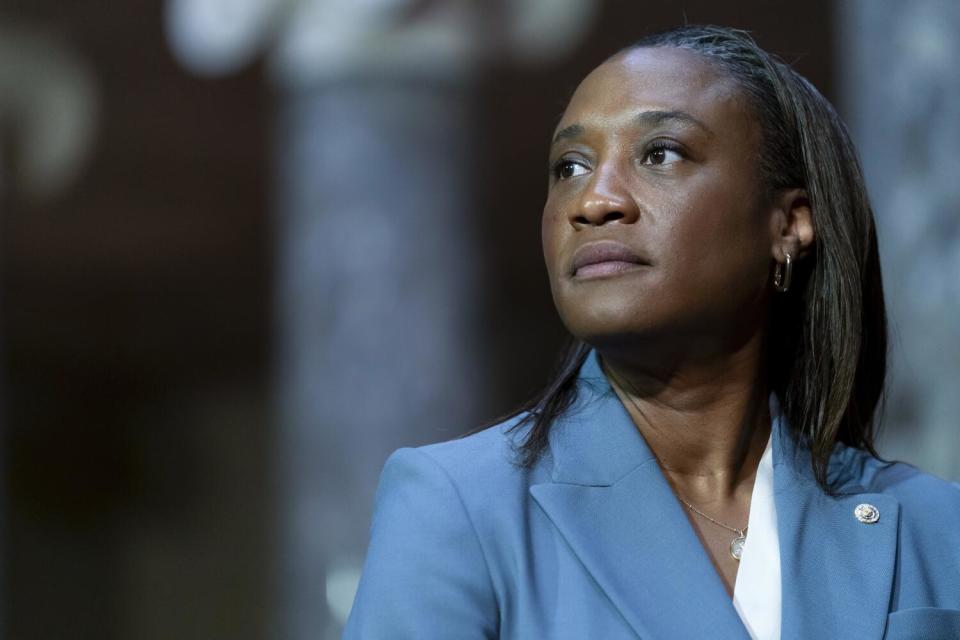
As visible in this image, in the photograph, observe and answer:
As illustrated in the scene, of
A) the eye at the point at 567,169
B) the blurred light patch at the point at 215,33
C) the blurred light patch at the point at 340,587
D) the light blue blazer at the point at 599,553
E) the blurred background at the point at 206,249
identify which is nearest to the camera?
the light blue blazer at the point at 599,553

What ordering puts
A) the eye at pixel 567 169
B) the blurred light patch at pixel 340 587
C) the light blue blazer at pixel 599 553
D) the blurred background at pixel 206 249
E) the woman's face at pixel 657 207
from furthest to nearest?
the blurred background at pixel 206 249, the blurred light patch at pixel 340 587, the eye at pixel 567 169, the woman's face at pixel 657 207, the light blue blazer at pixel 599 553

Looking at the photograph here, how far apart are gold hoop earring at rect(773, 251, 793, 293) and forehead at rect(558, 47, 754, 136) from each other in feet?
0.60

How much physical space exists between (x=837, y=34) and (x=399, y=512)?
3.14 m

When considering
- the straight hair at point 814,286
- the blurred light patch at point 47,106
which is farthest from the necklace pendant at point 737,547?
the blurred light patch at point 47,106

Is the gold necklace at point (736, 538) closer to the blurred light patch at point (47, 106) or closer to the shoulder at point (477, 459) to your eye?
the shoulder at point (477, 459)

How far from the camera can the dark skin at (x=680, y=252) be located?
1634 mm

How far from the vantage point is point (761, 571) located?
1651 millimetres

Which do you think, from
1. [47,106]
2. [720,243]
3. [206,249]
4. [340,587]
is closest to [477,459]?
[720,243]

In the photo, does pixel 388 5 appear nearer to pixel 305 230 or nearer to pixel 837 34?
pixel 305 230

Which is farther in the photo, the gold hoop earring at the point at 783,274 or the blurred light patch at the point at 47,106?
the blurred light patch at the point at 47,106

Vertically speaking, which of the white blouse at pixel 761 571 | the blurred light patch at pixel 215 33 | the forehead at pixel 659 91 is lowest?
the white blouse at pixel 761 571

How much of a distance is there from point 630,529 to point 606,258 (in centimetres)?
32

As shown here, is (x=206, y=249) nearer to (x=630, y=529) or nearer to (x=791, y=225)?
(x=791, y=225)

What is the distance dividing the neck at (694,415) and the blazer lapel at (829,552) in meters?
0.06
